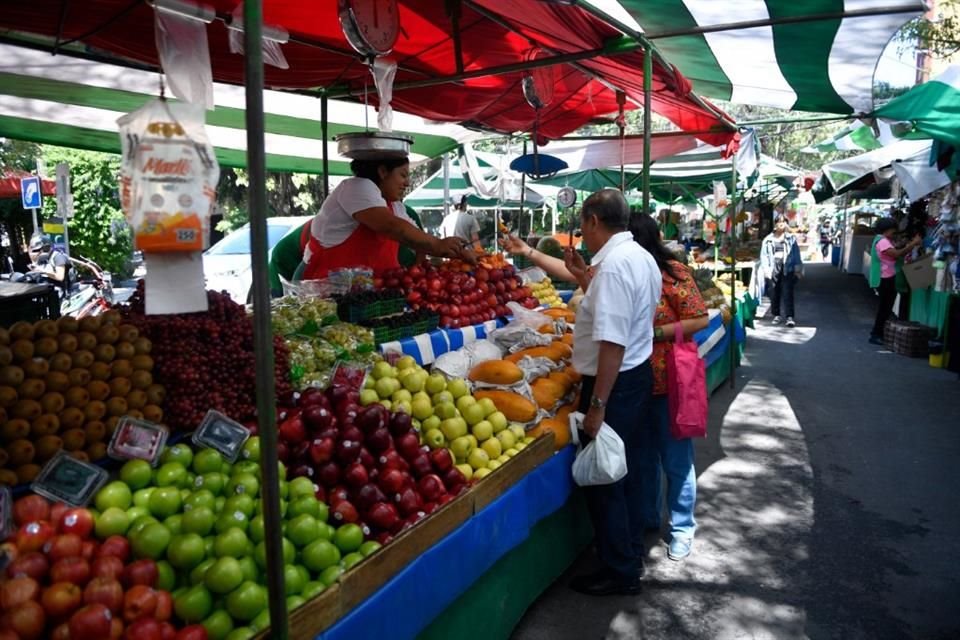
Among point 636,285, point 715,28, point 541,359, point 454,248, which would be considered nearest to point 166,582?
point 636,285

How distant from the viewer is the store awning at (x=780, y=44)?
4.16 metres

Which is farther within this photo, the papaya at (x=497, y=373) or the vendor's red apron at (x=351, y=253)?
the vendor's red apron at (x=351, y=253)

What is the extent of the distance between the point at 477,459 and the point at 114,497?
160 centimetres

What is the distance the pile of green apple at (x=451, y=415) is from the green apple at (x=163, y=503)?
1.13m

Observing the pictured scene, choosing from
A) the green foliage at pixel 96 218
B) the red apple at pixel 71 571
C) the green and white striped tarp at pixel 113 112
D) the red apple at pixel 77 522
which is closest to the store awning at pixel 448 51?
the green and white striped tarp at pixel 113 112

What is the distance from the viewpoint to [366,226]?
190 inches

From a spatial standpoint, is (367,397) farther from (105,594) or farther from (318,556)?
(105,594)

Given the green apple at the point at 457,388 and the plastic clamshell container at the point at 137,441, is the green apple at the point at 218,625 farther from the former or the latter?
the green apple at the point at 457,388

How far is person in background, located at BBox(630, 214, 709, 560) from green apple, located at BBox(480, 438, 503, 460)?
38.9 inches

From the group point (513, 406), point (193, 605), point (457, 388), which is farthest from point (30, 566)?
point (513, 406)

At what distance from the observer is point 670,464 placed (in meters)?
4.22

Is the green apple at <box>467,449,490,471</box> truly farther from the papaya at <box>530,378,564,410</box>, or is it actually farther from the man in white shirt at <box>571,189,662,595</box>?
the papaya at <box>530,378,564,410</box>

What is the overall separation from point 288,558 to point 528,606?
1.75 metres

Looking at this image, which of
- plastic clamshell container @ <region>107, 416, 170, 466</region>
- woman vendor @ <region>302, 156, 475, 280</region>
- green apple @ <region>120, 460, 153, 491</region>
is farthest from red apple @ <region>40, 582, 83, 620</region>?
woman vendor @ <region>302, 156, 475, 280</region>
